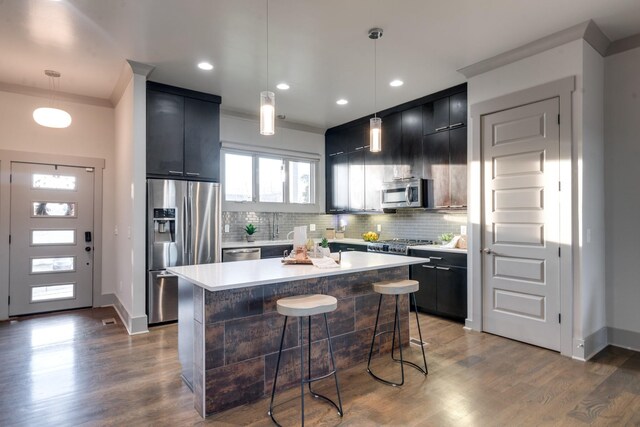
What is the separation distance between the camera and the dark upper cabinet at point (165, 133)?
4.21 meters

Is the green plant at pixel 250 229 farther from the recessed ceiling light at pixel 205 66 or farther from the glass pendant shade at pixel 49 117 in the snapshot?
the glass pendant shade at pixel 49 117

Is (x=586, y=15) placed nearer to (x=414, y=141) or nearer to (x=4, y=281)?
(x=414, y=141)

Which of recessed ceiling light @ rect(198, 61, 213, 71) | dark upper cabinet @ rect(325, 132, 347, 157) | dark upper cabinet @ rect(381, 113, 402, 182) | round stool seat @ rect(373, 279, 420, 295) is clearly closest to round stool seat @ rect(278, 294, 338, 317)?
round stool seat @ rect(373, 279, 420, 295)

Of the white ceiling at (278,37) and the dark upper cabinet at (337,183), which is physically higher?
the white ceiling at (278,37)

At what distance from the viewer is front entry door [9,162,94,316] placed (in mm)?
4566

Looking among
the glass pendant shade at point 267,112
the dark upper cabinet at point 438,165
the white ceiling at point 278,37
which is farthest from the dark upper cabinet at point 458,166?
the glass pendant shade at point 267,112

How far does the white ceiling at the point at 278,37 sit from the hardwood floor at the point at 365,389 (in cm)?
288

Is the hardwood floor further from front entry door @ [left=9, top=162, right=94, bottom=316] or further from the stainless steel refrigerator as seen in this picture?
front entry door @ [left=9, top=162, right=94, bottom=316]

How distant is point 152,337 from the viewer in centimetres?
377

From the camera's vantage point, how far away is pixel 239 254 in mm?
4930

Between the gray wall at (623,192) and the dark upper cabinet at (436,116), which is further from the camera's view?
the dark upper cabinet at (436,116)

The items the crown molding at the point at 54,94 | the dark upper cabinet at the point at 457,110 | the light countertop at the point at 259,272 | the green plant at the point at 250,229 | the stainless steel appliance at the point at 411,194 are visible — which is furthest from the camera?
the green plant at the point at 250,229

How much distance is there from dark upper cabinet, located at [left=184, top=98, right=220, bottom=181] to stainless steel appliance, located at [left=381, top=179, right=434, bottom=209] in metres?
2.52

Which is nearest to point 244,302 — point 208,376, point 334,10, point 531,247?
point 208,376
